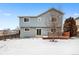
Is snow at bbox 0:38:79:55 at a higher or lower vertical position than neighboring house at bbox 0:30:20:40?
lower

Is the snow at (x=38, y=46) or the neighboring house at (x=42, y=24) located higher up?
the neighboring house at (x=42, y=24)

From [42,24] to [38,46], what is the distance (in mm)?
396

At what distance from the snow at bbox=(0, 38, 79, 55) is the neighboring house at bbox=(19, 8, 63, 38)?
125 millimetres

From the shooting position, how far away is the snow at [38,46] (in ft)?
22.2

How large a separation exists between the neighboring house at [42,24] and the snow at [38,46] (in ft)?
0.41

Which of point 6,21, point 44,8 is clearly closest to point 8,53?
point 6,21

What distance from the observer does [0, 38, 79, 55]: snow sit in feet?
22.2

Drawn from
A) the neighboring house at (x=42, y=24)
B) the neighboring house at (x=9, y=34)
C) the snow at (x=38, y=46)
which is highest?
the neighboring house at (x=42, y=24)

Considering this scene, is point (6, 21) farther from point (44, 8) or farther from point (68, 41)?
point (68, 41)

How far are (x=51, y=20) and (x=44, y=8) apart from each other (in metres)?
0.25

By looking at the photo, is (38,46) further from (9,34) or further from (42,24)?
(9,34)

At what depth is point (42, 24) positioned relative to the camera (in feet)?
22.5

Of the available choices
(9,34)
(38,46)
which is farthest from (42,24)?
(9,34)

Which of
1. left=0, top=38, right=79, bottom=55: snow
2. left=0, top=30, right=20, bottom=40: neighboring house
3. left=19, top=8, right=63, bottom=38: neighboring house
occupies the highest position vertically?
left=19, top=8, right=63, bottom=38: neighboring house
